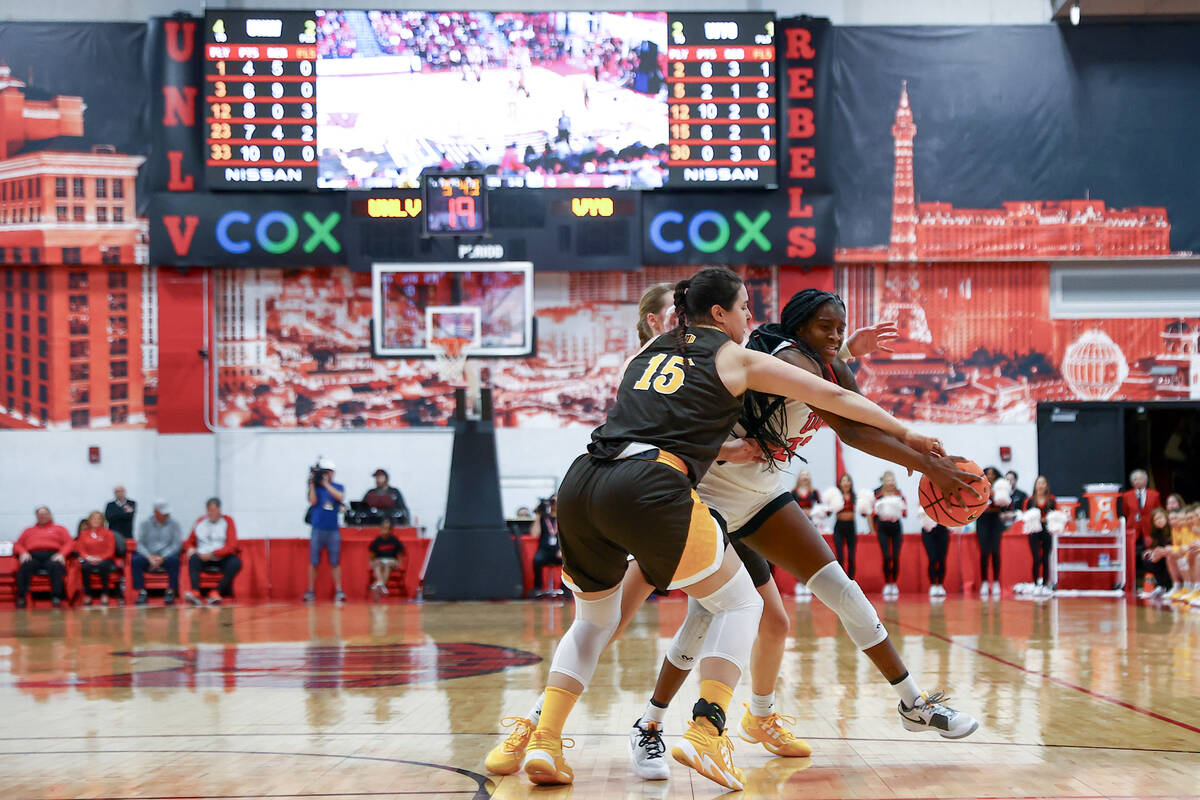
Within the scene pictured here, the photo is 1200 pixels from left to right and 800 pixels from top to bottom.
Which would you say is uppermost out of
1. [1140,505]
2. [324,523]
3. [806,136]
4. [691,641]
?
[806,136]

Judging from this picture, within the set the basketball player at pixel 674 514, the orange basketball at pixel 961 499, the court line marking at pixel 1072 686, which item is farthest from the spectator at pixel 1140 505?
the basketball player at pixel 674 514

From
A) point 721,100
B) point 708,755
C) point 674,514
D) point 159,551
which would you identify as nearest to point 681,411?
point 674,514

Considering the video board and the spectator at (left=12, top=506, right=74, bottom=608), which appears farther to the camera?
the video board

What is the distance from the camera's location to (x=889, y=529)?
45.5 ft

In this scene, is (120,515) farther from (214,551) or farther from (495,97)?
(495,97)

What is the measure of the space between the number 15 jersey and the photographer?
1090 centimetres

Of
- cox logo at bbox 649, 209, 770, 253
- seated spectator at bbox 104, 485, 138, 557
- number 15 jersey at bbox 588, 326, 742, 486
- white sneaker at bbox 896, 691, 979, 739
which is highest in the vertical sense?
cox logo at bbox 649, 209, 770, 253

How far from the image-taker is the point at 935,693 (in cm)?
393

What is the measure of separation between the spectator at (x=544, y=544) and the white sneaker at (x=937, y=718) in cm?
948

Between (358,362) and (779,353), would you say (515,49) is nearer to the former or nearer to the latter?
(358,362)

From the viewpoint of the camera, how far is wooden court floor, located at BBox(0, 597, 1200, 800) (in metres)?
3.47

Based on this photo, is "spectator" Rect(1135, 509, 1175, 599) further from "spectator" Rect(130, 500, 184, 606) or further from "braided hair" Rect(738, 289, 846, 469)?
"spectator" Rect(130, 500, 184, 606)

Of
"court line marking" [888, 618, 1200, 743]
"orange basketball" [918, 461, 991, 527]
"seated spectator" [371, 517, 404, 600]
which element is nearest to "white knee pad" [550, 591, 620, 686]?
"orange basketball" [918, 461, 991, 527]

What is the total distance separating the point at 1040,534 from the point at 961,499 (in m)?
10.8
